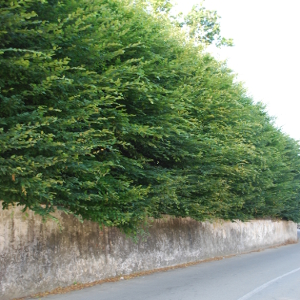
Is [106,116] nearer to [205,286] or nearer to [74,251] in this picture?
[74,251]

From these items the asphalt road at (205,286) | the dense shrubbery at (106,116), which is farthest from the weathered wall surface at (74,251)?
the dense shrubbery at (106,116)

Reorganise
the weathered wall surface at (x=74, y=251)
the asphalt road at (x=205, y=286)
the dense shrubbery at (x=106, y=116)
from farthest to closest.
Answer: the asphalt road at (x=205, y=286), the weathered wall surface at (x=74, y=251), the dense shrubbery at (x=106, y=116)

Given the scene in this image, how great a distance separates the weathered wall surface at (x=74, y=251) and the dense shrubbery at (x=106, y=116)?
2.17 ft

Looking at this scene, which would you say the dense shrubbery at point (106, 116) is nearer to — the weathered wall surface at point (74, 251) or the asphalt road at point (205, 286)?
the weathered wall surface at point (74, 251)

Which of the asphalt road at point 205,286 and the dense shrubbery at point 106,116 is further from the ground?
the dense shrubbery at point 106,116

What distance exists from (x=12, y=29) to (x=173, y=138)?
544 cm

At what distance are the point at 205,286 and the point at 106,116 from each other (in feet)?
15.7

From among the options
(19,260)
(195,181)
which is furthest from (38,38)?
(195,181)

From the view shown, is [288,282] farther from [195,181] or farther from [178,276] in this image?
[195,181]

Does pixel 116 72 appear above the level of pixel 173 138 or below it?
above

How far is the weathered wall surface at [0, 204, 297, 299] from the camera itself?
7.01 metres

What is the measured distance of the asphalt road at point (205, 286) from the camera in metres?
7.62

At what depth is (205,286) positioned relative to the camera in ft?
29.1

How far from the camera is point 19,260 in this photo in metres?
7.08
